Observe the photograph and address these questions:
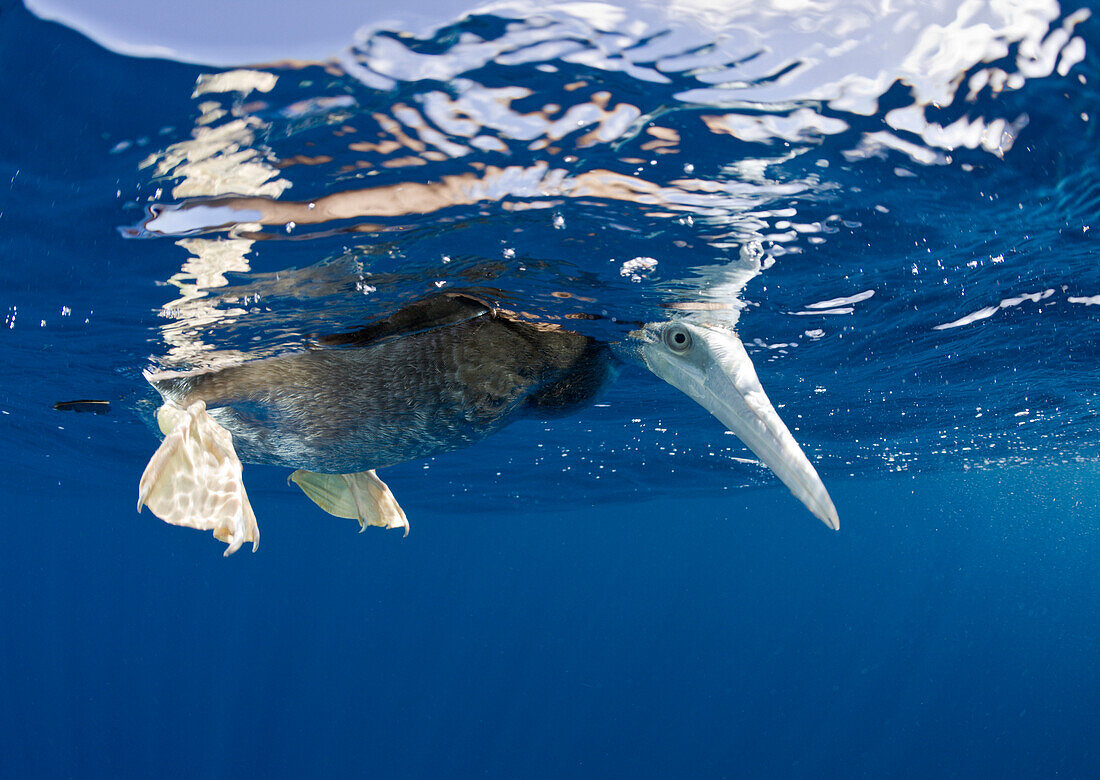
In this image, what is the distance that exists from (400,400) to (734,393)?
211cm

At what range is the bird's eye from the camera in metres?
4.41

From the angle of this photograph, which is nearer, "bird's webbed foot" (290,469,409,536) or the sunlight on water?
the sunlight on water

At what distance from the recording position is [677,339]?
4.49m

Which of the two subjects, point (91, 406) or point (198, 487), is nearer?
point (198, 487)

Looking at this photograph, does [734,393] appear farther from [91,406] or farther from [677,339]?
[91,406]

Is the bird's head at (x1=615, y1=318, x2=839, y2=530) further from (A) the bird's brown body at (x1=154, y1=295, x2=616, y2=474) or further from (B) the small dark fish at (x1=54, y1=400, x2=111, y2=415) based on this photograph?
(B) the small dark fish at (x1=54, y1=400, x2=111, y2=415)

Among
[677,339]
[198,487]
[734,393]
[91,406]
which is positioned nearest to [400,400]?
[198,487]

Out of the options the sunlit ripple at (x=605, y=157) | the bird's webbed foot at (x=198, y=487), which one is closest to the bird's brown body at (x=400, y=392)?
the bird's webbed foot at (x=198, y=487)

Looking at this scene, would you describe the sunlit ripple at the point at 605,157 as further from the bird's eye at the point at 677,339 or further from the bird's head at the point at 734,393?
the bird's head at the point at 734,393

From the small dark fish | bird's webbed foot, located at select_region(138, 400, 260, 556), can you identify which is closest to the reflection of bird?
bird's webbed foot, located at select_region(138, 400, 260, 556)

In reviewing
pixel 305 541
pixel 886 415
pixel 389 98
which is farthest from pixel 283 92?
pixel 305 541

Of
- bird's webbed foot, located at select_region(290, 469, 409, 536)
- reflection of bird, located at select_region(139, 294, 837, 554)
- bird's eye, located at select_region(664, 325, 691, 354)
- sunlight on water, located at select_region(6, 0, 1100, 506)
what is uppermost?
sunlight on water, located at select_region(6, 0, 1100, 506)

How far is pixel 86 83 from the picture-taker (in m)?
3.41

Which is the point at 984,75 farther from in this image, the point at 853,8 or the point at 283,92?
the point at 283,92
